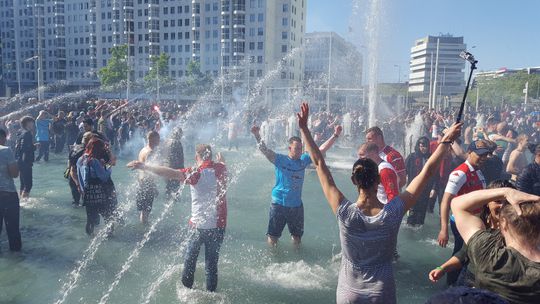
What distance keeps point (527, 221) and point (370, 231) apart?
104cm

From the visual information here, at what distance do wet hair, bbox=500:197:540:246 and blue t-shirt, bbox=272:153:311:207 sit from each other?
13.3 ft

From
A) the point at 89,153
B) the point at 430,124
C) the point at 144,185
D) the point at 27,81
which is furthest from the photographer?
the point at 27,81

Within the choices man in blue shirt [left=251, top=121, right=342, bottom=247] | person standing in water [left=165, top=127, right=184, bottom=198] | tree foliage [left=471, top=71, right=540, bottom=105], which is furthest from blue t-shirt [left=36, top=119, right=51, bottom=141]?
tree foliage [left=471, top=71, right=540, bottom=105]

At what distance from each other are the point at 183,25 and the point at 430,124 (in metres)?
87.3

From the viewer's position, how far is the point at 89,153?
698 centimetres

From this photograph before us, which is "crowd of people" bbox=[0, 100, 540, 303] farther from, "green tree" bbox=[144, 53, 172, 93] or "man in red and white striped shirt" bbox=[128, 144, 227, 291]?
"green tree" bbox=[144, 53, 172, 93]

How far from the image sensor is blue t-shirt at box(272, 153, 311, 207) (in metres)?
6.47

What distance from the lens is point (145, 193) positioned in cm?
808

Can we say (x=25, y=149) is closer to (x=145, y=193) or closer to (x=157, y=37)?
(x=145, y=193)

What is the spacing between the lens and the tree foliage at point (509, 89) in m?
60.7

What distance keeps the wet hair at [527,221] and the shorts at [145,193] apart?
262 inches

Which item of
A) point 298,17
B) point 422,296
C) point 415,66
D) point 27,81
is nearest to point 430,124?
point 422,296

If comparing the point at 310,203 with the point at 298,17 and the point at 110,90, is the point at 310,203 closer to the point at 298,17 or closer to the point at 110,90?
the point at 110,90

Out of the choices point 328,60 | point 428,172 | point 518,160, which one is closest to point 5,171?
point 428,172
